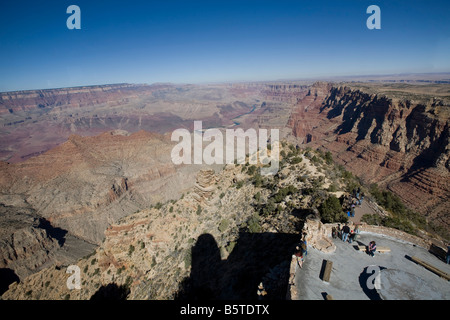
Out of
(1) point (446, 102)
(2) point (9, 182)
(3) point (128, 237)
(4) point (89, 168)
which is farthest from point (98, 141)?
(1) point (446, 102)

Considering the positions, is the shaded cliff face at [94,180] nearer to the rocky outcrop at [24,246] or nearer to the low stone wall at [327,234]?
the rocky outcrop at [24,246]

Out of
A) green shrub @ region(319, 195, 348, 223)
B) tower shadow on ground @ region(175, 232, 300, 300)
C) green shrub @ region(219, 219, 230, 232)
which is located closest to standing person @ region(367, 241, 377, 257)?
tower shadow on ground @ region(175, 232, 300, 300)

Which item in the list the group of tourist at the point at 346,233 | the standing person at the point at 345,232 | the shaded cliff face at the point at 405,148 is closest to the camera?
the group of tourist at the point at 346,233

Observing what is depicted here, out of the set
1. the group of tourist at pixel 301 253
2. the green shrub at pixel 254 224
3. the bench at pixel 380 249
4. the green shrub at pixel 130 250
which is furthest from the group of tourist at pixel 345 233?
the green shrub at pixel 130 250

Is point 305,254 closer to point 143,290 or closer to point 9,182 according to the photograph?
point 143,290

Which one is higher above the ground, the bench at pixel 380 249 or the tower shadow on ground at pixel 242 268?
the bench at pixel 380 249
